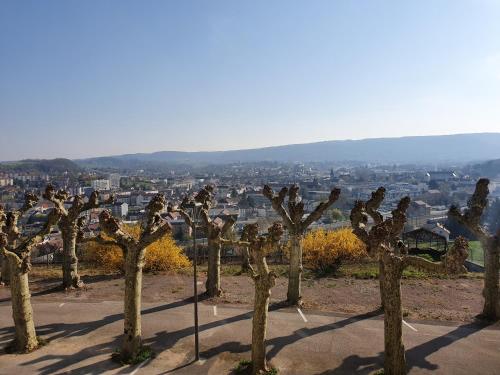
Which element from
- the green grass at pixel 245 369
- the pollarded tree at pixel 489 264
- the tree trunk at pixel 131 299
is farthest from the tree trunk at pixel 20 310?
the pollarded tree at pixel 489 264

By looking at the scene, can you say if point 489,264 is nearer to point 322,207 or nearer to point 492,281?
point 492,281

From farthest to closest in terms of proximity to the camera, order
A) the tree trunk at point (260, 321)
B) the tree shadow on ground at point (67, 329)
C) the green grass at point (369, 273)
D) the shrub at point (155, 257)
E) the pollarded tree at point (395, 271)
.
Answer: the shrub at point (155, 257)
the green grass at point (369, 273)
the tree shadow on ground at point (67, 329)
the tree trunk at point (260, 321)
the pollarded tree at point (395, 271)

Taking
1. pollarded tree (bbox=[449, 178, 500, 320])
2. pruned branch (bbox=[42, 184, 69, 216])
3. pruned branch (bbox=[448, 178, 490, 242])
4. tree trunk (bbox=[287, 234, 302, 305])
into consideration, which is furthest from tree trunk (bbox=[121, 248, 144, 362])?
pollarded tree (bbox=[449, 178, 500, 320])

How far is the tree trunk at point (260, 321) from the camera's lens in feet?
43.7

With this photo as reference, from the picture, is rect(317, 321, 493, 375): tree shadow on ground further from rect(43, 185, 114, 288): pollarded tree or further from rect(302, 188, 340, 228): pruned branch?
rect(43, 185, 114, 288): pollarded tree

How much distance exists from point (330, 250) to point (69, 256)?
55.1 ft

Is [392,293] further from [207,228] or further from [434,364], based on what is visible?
[207,228]

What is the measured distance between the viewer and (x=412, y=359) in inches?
579

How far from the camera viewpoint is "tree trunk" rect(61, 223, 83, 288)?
74.5 feet

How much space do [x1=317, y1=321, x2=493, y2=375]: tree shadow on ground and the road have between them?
3 centimetres

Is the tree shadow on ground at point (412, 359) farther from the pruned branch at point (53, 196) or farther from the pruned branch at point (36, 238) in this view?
the pruned branch at point (53, 196)

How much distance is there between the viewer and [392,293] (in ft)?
41.0

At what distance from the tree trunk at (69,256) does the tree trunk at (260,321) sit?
13.3 meters

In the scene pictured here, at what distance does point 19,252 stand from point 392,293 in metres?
12.8
